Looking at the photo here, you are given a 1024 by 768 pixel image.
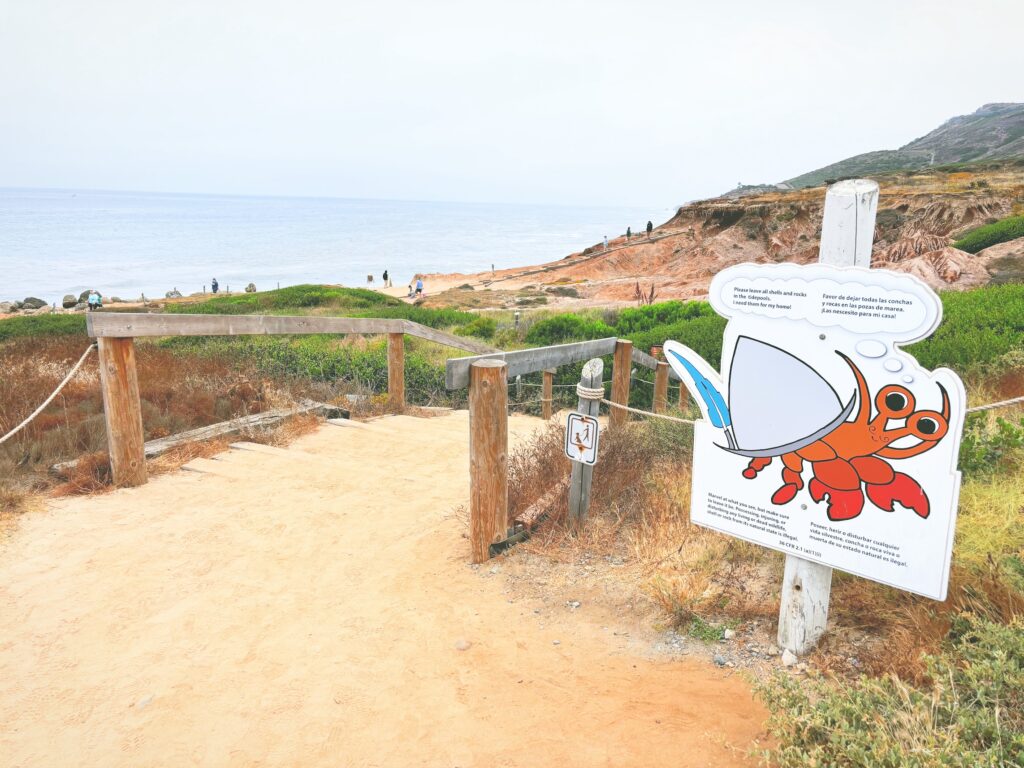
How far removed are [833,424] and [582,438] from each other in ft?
5.63

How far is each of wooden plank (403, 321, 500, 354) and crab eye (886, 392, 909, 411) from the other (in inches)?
242

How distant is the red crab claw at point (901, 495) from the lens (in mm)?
2531

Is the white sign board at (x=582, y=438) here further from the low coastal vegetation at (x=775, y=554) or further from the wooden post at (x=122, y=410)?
the wooden post at (x=122, y=410)

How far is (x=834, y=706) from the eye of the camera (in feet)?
7.38

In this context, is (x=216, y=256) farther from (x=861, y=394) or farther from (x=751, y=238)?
(x=861, y=394)

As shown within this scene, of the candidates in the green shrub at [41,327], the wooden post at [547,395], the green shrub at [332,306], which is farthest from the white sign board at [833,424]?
the green shrub at [332,306]

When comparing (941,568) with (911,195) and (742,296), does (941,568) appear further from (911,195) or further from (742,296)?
(911,195)

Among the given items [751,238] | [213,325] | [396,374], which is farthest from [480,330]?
[751,238]

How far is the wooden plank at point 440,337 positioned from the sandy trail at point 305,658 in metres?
3.63

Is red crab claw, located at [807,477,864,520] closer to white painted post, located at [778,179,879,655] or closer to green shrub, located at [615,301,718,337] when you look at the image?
white painted post, located at [778,179,879,655]

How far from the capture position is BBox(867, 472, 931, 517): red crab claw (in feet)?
8.30

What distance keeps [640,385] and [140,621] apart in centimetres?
798

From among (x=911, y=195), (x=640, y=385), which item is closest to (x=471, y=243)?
(x=911, y=195)

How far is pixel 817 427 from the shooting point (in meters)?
2.73
